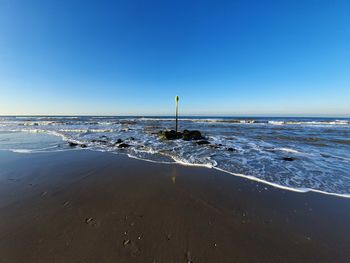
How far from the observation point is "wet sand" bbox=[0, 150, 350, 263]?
2.40m

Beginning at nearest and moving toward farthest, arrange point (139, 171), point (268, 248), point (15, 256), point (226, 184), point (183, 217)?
point (15, 256) < point (268, 248) < point (183, 217) < point (226, 184) < point (139, 171)

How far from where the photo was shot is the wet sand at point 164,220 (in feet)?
7.88

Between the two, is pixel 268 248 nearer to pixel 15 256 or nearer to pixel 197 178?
pixel 197 178

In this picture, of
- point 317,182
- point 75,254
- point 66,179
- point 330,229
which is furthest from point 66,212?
point 317,182

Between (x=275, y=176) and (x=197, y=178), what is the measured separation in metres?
2.59

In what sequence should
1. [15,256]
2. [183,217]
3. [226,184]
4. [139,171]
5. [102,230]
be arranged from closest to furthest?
[15,256] < [102,230] < [183,217] < [226,184] < [139,171]

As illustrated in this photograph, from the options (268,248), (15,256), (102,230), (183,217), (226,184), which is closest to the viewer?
(15,256)

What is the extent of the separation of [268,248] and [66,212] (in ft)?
12.0

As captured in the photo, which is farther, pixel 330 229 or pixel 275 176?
pixel 275 176

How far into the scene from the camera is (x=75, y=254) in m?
Answer: 2.33

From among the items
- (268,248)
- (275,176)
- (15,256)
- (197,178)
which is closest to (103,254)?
(15,256)

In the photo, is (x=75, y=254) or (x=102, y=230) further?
(x=102, y=230)

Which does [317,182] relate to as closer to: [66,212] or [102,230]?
[102,230]

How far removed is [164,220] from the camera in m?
3.16
